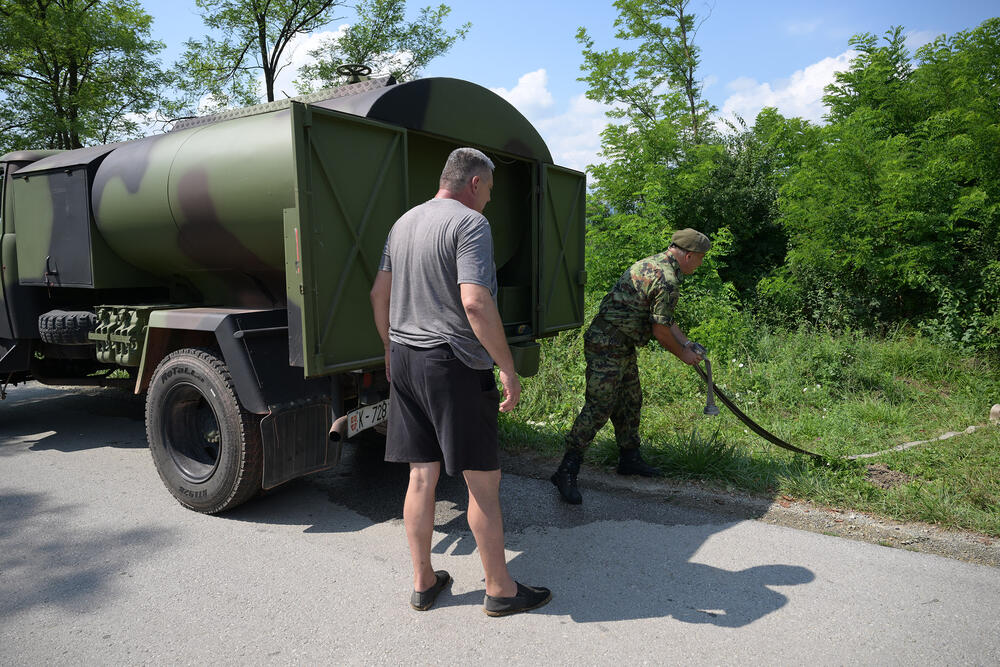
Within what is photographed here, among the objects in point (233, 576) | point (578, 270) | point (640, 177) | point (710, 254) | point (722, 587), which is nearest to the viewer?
point (722, 587)

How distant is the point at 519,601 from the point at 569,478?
4.42ft

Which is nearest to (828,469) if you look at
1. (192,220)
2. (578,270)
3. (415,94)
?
(578,270)

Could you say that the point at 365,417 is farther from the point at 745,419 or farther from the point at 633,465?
the point at 745,419

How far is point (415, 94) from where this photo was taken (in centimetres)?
382

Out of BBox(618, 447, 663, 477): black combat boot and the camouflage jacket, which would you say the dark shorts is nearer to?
the camouflage jacket

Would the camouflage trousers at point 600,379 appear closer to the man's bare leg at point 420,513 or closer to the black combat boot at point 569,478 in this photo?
the black combat boot at point 569,478

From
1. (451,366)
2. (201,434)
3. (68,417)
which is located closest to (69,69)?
(68,417)

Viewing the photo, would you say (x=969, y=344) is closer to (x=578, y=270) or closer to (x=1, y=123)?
(x=578, y=270)

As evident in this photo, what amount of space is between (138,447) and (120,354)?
4.25 feet

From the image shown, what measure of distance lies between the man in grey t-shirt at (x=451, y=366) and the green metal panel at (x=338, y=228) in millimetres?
648

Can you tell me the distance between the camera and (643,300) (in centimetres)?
384

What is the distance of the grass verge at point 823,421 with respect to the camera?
3750 millimetres

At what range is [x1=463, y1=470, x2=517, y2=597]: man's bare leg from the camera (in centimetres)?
257

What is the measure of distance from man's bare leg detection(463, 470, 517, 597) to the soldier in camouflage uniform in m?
1.30
